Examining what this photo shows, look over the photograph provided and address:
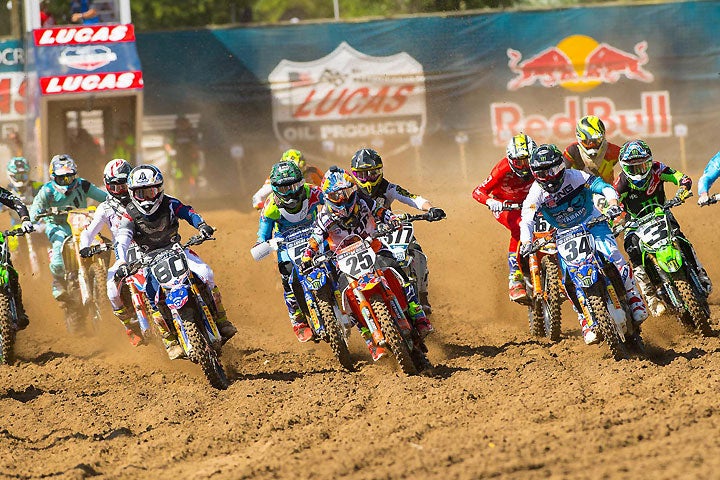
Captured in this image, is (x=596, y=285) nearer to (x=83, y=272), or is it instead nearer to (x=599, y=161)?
(x=599, y=161)

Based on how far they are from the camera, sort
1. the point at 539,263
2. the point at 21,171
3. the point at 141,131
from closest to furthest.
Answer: the point at 539,263 → the point at 21,171 → the point at 141,131

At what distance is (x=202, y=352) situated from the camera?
9914mm

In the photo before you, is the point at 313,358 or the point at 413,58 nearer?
the point at 313,358

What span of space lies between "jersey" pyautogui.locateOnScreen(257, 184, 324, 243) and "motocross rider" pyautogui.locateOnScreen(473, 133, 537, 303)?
5.81 ft

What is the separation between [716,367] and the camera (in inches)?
347

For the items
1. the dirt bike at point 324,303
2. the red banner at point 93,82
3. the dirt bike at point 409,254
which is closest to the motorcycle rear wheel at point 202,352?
the dirt bike at point 324,303

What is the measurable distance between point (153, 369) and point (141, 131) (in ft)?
41.3

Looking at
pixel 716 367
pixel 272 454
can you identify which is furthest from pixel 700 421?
pixel 272 454

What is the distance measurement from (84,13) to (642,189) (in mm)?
17026

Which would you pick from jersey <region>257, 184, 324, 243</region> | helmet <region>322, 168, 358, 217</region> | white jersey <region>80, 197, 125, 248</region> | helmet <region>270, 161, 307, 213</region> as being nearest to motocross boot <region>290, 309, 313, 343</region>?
jersey <region>257, 184, 324, 243</region>

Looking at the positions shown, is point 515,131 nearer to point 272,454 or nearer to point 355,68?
point 355,68

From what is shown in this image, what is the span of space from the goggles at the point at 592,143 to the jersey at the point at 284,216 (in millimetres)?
2997

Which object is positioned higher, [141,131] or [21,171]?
[21,171]

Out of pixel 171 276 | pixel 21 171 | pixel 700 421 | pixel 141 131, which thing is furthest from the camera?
pixel 141 131
